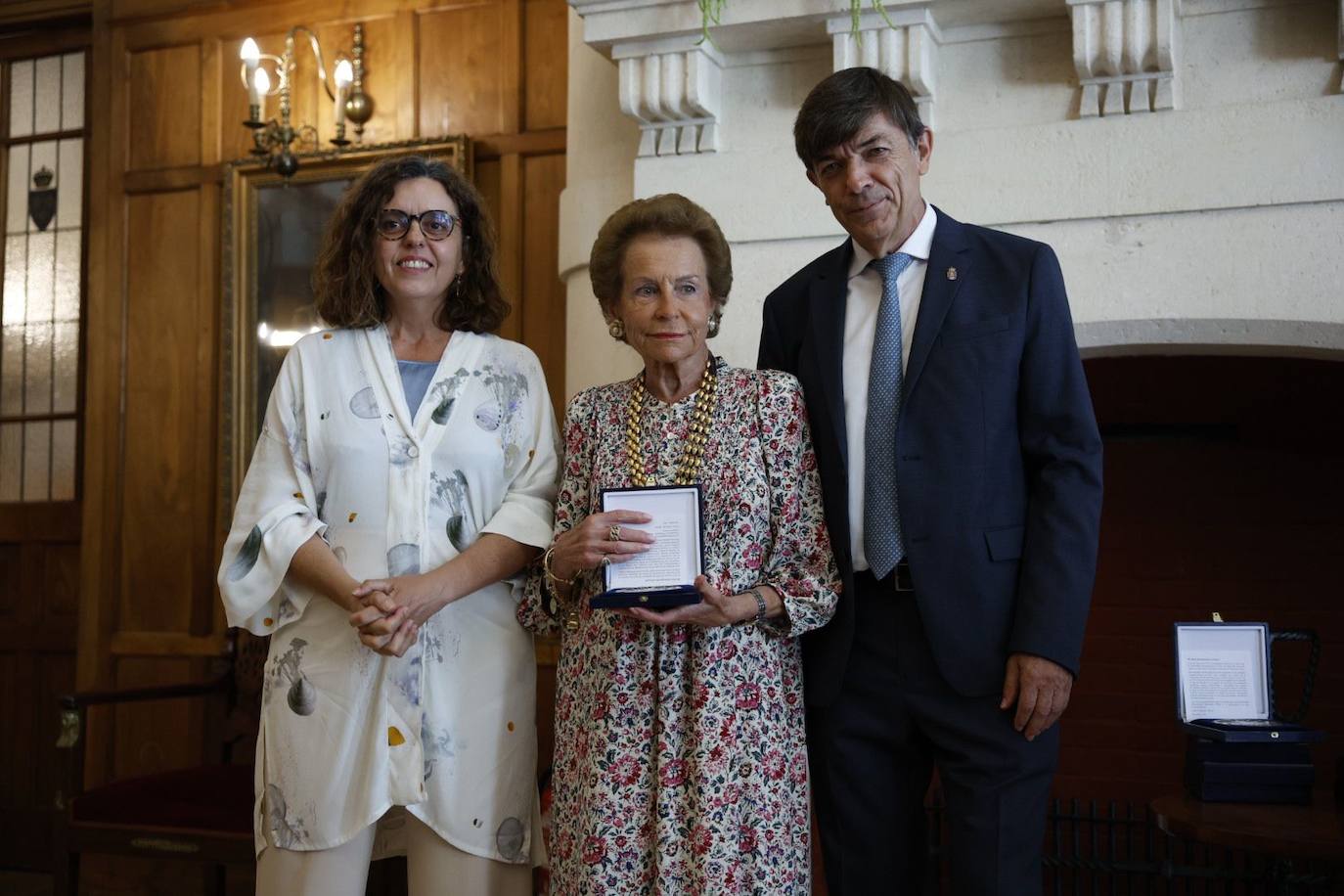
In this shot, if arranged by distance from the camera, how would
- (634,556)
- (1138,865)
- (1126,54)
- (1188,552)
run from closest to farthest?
(634,556) < (1126,54) < (1138,865) < (1188,552)

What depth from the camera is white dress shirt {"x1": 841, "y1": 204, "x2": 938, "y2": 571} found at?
6.89 feet

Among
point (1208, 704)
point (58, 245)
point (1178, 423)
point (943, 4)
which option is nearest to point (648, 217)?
point (943, 4)

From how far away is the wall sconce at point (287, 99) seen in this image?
4.04 metres

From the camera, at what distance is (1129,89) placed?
9.01 feet

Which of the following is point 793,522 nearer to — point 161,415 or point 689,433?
point 689,433

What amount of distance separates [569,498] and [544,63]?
7.83 ft

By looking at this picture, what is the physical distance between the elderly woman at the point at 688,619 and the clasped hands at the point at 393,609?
0.21m

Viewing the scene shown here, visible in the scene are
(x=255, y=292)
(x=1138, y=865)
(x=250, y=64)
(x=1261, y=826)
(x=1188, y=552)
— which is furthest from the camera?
(x=255, y=292)

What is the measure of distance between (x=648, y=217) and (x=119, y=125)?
11.0ft

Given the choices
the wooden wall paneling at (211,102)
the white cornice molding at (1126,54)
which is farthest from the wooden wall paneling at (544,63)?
the white cornice molding at (1126,54)

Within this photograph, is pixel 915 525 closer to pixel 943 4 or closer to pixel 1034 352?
pixel 1034 352

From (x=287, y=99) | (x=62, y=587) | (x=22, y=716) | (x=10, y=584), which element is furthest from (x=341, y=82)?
(x=22, y=716)

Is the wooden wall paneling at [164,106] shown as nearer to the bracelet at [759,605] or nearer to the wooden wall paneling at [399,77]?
the wooden wall paneling at [399,77]

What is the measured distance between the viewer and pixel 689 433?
2074mm
